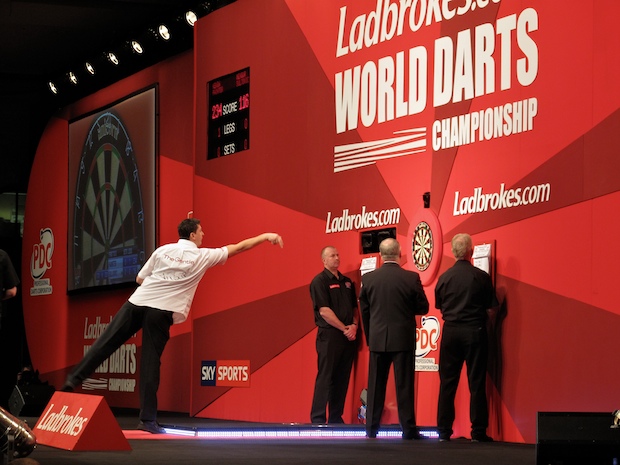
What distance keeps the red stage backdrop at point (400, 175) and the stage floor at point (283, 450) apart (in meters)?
0.84

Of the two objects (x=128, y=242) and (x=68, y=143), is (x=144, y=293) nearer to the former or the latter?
(x=128, y=242)

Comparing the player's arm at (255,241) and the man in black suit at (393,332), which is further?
the man in black suit at (393,332)

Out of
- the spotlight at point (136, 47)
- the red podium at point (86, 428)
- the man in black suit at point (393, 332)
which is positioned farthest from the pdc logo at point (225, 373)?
the red podium at point (86, 428)

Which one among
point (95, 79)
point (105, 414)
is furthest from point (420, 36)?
point (95, 79)

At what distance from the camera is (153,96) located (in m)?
12.9

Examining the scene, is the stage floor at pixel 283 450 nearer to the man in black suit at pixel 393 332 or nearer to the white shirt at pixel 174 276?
the man in black suit at pixel 393 332

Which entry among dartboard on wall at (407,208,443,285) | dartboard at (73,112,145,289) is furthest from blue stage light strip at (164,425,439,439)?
dartboard at (73,112,145,289)

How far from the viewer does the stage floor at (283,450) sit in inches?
222

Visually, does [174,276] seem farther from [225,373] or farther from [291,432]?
[225,373]

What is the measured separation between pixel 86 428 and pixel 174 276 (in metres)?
1.80

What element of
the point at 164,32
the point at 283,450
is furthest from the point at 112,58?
the point at 283,450

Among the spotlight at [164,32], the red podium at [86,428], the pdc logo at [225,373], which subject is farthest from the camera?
the spotlight at [164,32]

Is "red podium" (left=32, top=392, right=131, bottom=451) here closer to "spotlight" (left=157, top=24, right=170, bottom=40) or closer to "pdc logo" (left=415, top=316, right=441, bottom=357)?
"pdc logo" (left=415, top=316, right=441, bottom=357)

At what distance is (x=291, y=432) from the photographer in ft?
25.8
